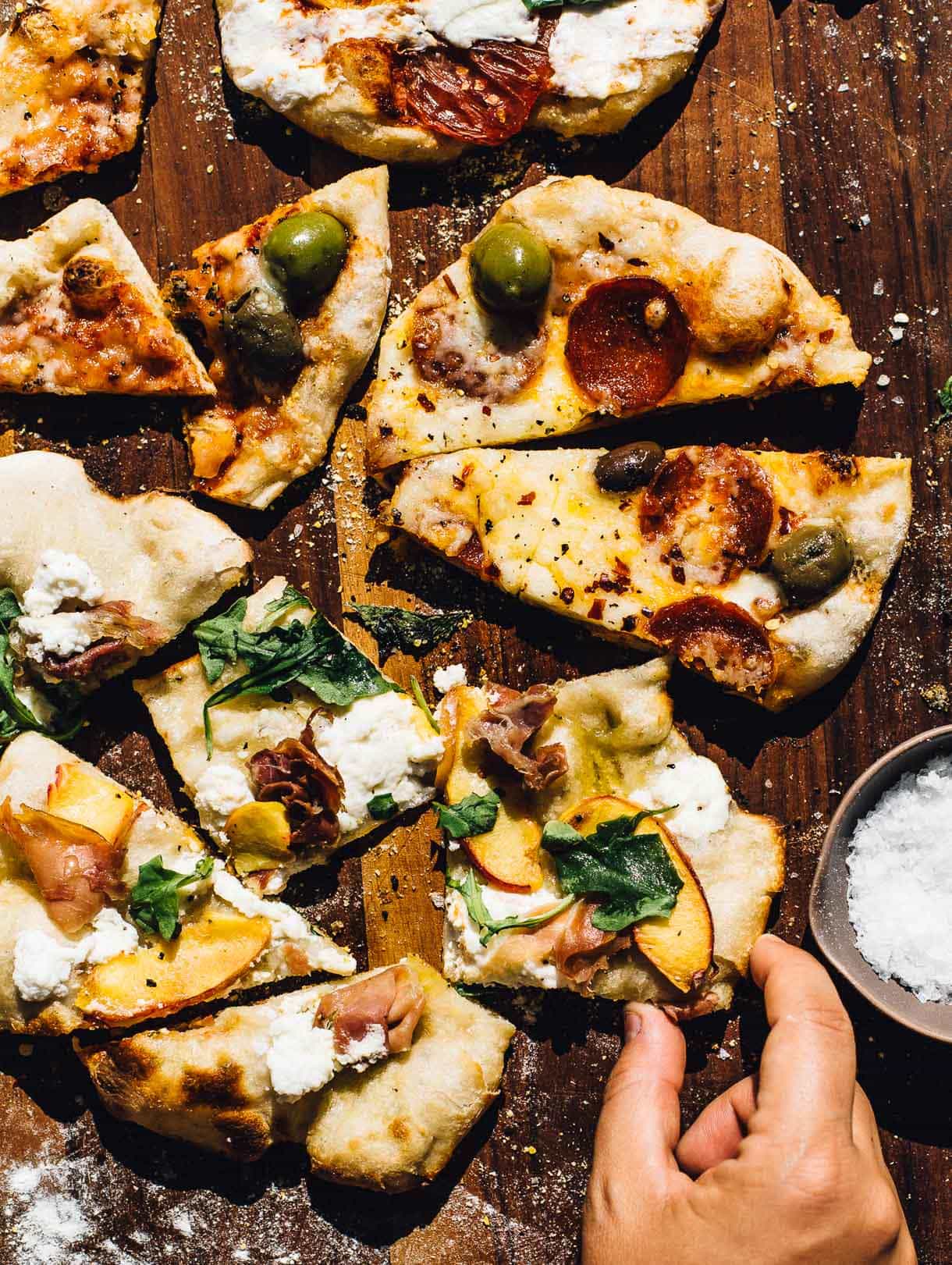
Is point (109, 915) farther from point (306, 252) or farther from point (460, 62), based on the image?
point (460, 62)

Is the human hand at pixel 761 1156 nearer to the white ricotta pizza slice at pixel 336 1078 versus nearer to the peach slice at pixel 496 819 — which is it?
the white ricotta pizza slice at pixel 336 1078

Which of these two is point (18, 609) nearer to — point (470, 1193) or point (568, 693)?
point (568, 693)

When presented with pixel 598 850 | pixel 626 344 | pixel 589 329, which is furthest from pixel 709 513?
pixel 598 850

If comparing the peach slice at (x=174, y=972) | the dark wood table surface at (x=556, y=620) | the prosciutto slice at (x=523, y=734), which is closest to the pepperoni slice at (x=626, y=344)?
the dark wood table surface at (x=556, y=620)

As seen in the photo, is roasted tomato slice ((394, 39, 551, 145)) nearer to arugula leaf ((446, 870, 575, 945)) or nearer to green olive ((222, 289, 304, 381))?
green olive ((222, 289, 304, 381))

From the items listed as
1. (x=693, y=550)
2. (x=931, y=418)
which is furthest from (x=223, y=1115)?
(x=931, y=418)

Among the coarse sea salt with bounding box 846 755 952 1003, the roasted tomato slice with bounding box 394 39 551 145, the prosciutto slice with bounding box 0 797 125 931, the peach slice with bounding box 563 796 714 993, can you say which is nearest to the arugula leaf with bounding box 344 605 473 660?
the peach slice with bounding box 563 796 714 993
